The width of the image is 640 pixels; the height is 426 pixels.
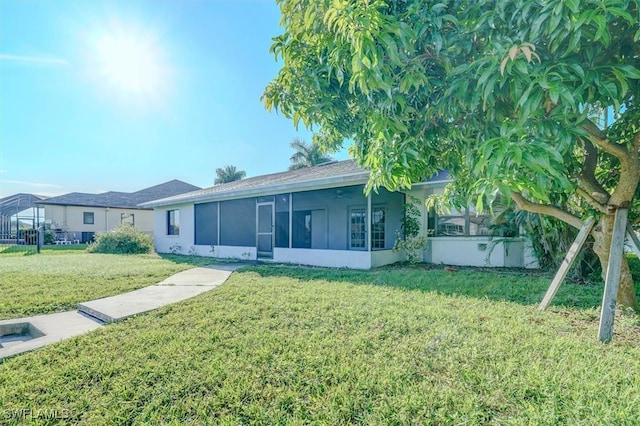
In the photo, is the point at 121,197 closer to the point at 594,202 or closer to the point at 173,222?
the point at 173,222

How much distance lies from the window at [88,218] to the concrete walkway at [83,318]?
26.1 meters

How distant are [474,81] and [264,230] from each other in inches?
440

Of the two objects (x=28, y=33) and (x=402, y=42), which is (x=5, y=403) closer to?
(x=402, y=42)

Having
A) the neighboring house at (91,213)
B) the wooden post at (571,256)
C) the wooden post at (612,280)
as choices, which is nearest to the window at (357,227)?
the wooden post at (571,256)

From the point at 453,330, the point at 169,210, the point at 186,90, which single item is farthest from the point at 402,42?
the point at 169,210

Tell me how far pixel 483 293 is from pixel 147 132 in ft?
42.1

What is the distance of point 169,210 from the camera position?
17672 millimetres

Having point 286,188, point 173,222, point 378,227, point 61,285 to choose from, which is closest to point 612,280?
point 378,227

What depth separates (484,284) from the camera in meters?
6.27

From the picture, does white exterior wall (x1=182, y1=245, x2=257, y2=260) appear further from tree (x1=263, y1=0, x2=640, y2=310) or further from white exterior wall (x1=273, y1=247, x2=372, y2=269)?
tree (x1=263, y1=0, x2=640, y2=310)

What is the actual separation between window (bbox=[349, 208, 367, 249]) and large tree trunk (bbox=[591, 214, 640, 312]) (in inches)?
297

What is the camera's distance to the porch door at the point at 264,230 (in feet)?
41.7

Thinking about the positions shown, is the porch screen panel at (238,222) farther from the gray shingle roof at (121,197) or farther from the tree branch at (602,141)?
the gray shingle roof at (121,197)

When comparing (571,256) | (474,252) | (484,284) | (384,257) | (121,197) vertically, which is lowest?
(484,284)
